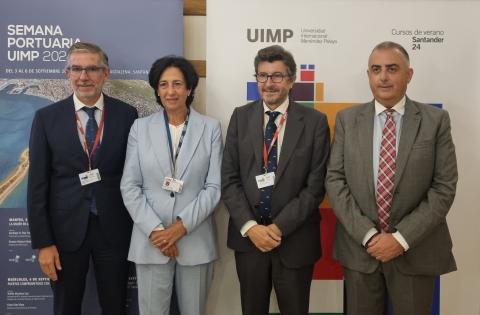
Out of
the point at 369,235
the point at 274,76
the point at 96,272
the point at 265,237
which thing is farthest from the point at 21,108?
the point at 369,235

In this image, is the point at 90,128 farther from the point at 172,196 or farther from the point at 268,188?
the point at 268,188

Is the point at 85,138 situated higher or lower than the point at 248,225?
higher

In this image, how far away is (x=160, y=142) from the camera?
95.6 inches

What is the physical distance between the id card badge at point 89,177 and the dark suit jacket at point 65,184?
0.03 metres

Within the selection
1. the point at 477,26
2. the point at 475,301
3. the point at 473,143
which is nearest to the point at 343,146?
the point at 473,143

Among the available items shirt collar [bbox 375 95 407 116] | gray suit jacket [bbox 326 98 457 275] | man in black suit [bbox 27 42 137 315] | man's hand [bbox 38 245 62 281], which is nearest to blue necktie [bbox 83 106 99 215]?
man in black suit [bbox 27 42 137 315]

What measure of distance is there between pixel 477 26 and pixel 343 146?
1478 mm

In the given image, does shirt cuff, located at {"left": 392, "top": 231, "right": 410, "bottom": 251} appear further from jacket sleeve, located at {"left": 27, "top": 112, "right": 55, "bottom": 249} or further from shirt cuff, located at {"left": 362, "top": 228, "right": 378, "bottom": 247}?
jacket sleeve, located at {"left": 27, "top": 112, "right": 55, "bottom": 249}

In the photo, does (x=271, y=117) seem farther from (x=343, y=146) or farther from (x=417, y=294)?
(x=417, y=294)

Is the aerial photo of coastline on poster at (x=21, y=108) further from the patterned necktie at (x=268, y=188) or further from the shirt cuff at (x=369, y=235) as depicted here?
the shirt cuff at (x=369, y=235)

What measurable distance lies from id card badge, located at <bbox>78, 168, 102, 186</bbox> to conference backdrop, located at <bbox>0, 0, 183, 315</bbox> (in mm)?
602

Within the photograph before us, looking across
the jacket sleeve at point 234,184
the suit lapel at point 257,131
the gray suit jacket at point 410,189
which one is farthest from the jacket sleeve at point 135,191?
the gray suit jacket at point 410,189

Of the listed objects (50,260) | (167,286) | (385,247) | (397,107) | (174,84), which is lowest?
(167,286)

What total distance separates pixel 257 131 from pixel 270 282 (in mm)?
830
